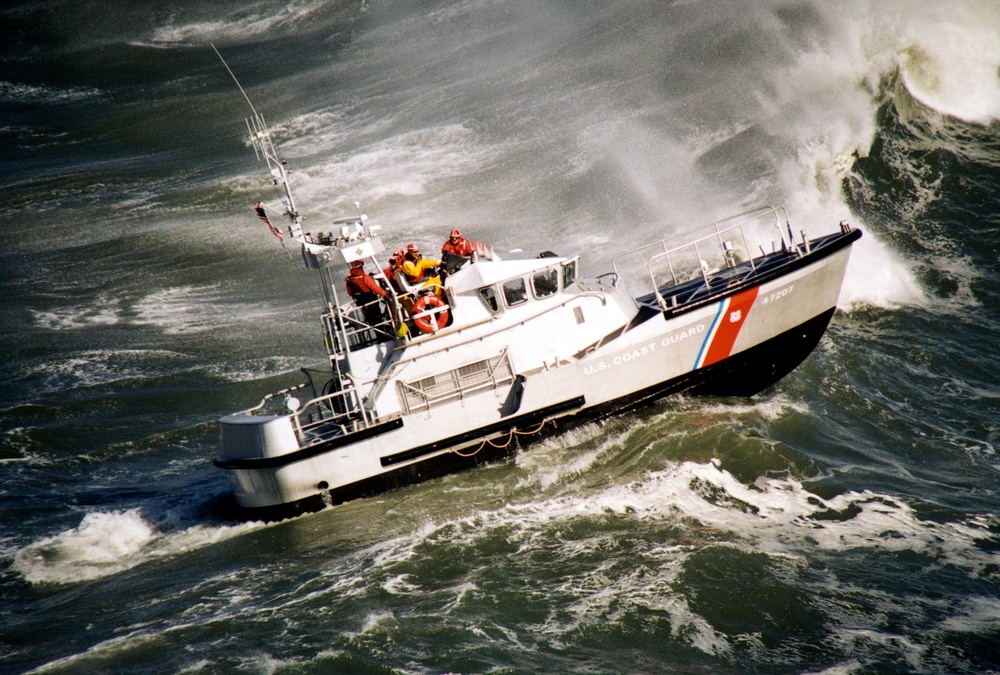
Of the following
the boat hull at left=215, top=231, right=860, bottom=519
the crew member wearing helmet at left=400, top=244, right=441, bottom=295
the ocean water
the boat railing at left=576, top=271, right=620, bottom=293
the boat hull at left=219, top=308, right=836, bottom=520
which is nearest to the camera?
the ocean water

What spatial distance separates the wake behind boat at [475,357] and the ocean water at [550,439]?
0.50 metres

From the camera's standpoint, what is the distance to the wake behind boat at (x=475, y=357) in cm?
1071

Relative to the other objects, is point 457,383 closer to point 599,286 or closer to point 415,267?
point 415,267

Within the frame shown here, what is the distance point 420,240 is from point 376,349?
8.23 m

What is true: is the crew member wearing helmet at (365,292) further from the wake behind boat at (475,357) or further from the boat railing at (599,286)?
the boat railing at (599,286)

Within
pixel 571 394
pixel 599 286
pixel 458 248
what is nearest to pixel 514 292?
pixel 458 248

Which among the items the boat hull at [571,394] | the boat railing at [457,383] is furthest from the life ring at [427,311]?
the boat hull at [571,394]

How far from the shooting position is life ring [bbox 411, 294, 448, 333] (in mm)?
10781

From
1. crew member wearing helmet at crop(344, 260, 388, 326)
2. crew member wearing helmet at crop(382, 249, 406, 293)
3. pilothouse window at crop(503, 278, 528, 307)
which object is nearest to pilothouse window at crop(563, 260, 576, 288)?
pilothouse window at crop(503, 278, 528, 307)

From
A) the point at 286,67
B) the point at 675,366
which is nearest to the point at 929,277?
the point at 675,366

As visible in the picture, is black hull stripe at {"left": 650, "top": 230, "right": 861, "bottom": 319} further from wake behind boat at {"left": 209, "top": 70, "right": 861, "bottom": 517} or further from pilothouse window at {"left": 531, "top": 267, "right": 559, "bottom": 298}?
pilothouse window at {"left": 531, "top": 267, "right": 559, "bottom": 298}

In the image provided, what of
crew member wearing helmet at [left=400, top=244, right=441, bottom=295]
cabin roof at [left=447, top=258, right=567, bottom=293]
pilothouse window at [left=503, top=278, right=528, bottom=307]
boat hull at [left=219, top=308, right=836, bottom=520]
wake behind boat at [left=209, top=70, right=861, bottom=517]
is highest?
Result: crew member wearing helmet at [left=400, top=244, right=441, bottom=295]

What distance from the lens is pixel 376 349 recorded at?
1099cm

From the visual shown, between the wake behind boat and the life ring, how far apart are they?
19mm
